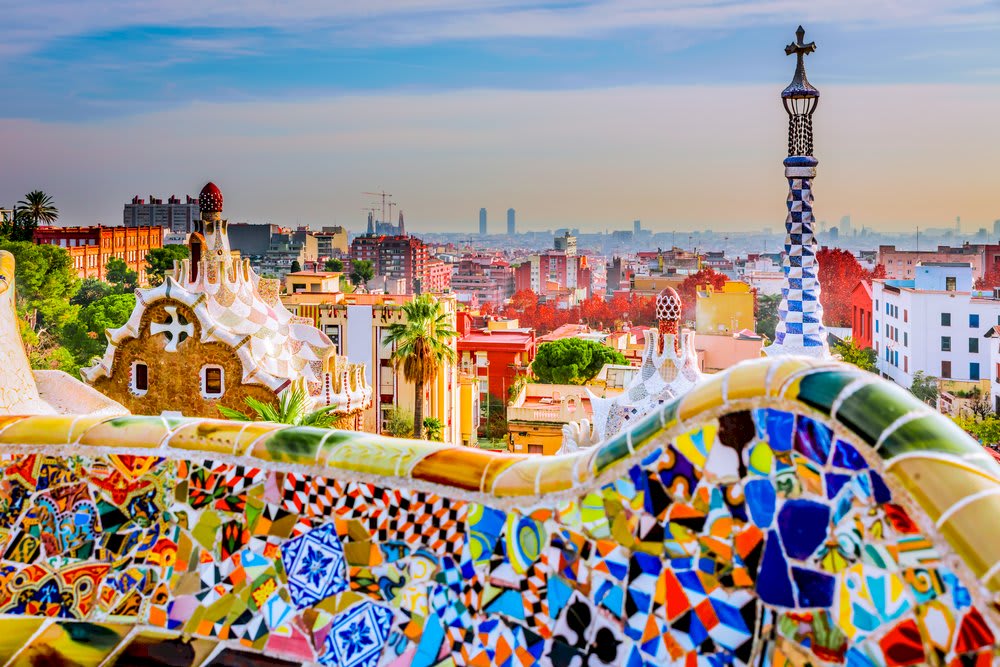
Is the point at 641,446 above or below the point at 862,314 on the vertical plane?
above

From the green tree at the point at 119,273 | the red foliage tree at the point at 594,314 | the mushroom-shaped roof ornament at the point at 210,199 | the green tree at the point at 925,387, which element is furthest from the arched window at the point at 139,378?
the red foliage tree at the point at 594,314

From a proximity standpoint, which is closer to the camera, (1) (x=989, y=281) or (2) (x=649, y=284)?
(1) (x=989, y=281)

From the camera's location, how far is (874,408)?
64.9 inches

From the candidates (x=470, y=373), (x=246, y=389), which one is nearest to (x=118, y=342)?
(x=246, y=389)

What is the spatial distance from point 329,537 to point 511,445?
18.8 metres

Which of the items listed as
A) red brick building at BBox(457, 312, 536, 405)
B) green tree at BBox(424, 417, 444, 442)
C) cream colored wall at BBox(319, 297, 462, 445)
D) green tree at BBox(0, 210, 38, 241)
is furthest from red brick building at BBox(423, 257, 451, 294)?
green tree at BBox(424, 417, 444, 442)

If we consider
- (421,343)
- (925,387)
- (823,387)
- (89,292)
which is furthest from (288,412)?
(89,292)

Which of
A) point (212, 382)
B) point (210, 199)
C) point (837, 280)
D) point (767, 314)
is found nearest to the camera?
point (212, 382)

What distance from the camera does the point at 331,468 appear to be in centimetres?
225

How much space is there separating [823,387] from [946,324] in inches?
1288

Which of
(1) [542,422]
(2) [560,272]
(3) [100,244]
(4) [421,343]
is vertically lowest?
(1) [542,422]

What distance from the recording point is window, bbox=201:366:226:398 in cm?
1209

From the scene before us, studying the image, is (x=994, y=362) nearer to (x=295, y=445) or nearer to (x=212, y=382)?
(x=212, y=382)

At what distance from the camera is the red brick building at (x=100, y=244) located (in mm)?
51031
